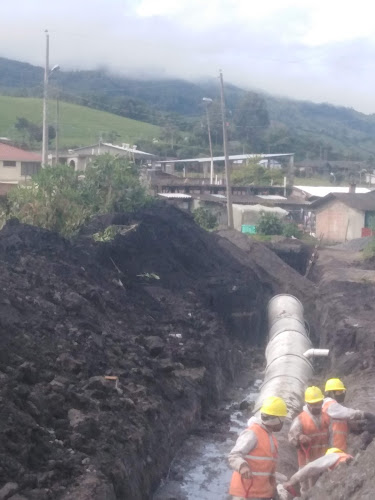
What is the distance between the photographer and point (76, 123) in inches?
3504

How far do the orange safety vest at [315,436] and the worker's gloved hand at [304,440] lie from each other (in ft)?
0.19

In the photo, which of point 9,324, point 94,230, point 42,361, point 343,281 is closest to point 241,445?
point 42,361

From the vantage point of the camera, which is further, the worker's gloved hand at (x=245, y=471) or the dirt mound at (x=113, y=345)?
the dirt mound at (x=113, y=345)

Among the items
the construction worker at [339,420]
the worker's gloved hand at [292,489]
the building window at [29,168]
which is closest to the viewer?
the worker's gloved hand at [292,489]

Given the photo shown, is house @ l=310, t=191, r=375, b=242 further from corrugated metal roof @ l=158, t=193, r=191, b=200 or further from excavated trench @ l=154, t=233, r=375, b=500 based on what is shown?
excavated trench @ l=154, t=233, r=375, b=500

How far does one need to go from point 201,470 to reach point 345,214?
36.0 m

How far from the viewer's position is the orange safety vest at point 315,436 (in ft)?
32.1

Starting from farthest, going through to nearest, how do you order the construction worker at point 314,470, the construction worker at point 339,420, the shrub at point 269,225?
1. the shrub at point 269,225
2. the construction worker at point 339,420
3. the construction worker at point 314,470

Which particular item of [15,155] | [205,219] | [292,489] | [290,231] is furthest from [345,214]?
[292,489]

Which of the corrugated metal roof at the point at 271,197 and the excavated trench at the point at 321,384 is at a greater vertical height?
the corrugated metal roof at the point at 271,197

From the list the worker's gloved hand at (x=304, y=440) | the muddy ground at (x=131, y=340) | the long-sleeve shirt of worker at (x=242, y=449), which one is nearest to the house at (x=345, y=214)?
the muddy ground at (x=131, y=340)

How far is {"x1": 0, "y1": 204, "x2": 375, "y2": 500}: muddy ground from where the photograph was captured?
10008 millimetres

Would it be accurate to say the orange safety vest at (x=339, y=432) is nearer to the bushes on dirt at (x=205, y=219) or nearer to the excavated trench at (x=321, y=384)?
the excavated trench at (x=321, y=384)

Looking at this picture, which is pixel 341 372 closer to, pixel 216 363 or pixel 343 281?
pixel 216 363
